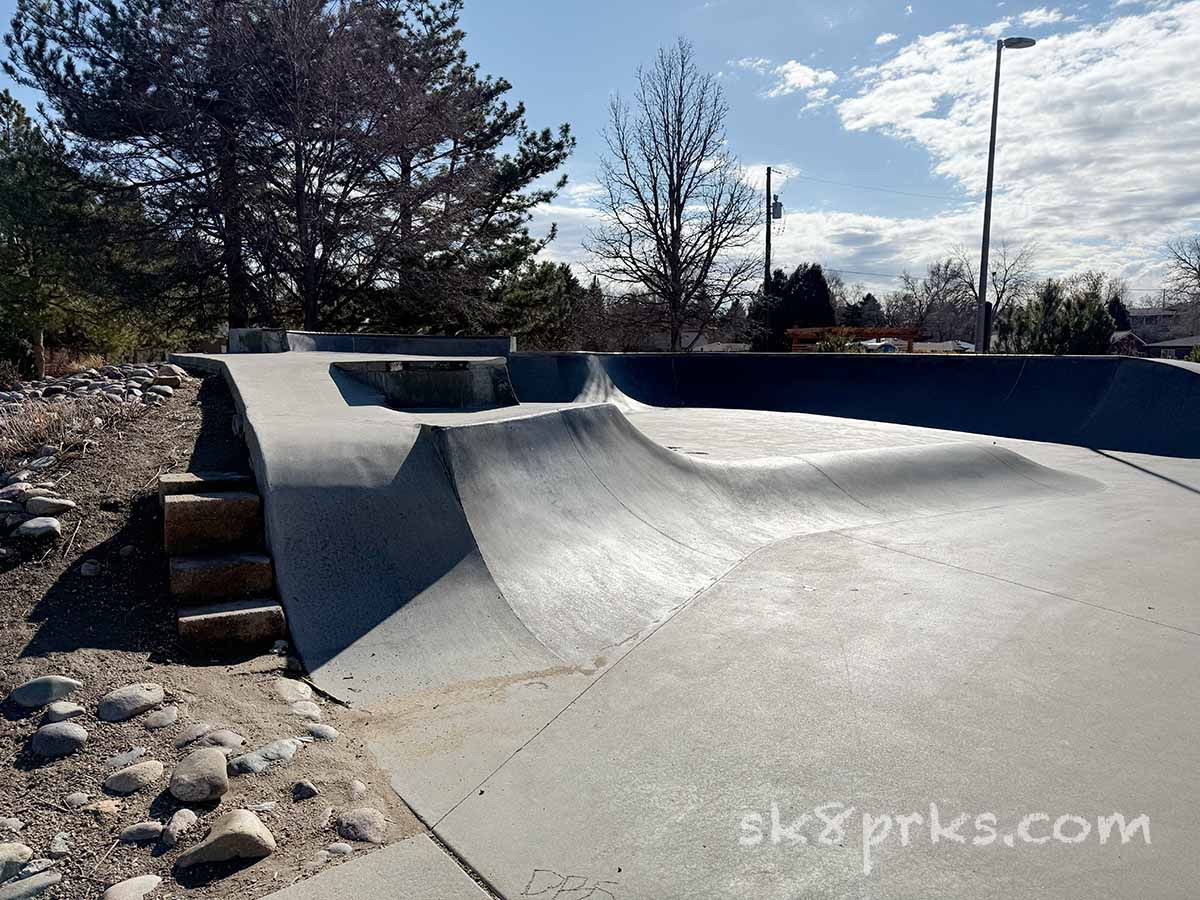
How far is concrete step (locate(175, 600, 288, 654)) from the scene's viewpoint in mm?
3357

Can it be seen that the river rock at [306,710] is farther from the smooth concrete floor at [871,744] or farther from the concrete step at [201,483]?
the concrete step at [201,483]

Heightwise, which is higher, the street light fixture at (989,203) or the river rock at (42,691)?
the street light fixture at (989,203)

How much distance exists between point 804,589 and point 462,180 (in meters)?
17.7

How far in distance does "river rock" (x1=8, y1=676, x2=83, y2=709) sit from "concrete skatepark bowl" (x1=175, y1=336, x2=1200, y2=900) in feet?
2.88

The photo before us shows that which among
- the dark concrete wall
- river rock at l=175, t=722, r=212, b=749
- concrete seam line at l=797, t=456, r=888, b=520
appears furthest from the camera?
the dark concrete wall

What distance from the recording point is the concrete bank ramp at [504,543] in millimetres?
3564

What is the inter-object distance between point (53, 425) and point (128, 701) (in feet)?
9.30

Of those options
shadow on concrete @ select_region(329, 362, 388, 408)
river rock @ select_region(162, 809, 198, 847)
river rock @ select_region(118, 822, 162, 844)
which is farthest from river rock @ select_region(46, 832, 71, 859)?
shadow on concrete @ select_region(329, 362, 388, 408)

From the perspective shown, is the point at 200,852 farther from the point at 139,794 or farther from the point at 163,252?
the point at 163,252

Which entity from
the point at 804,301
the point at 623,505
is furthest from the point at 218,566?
the point at 804,301

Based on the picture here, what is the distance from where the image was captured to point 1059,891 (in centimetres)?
211

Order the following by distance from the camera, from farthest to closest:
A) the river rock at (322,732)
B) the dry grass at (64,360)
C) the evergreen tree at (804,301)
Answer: the evergreen tree at (804,301) → the dry grass at (64,360) → the river rock at (322,732)

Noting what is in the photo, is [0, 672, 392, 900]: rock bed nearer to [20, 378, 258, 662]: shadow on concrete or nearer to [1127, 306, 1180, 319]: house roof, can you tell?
[20, 378, 258, 662]: shadow on concrete

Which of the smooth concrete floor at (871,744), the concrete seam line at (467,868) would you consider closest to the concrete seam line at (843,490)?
the smooth concrete floor at (871,744)
